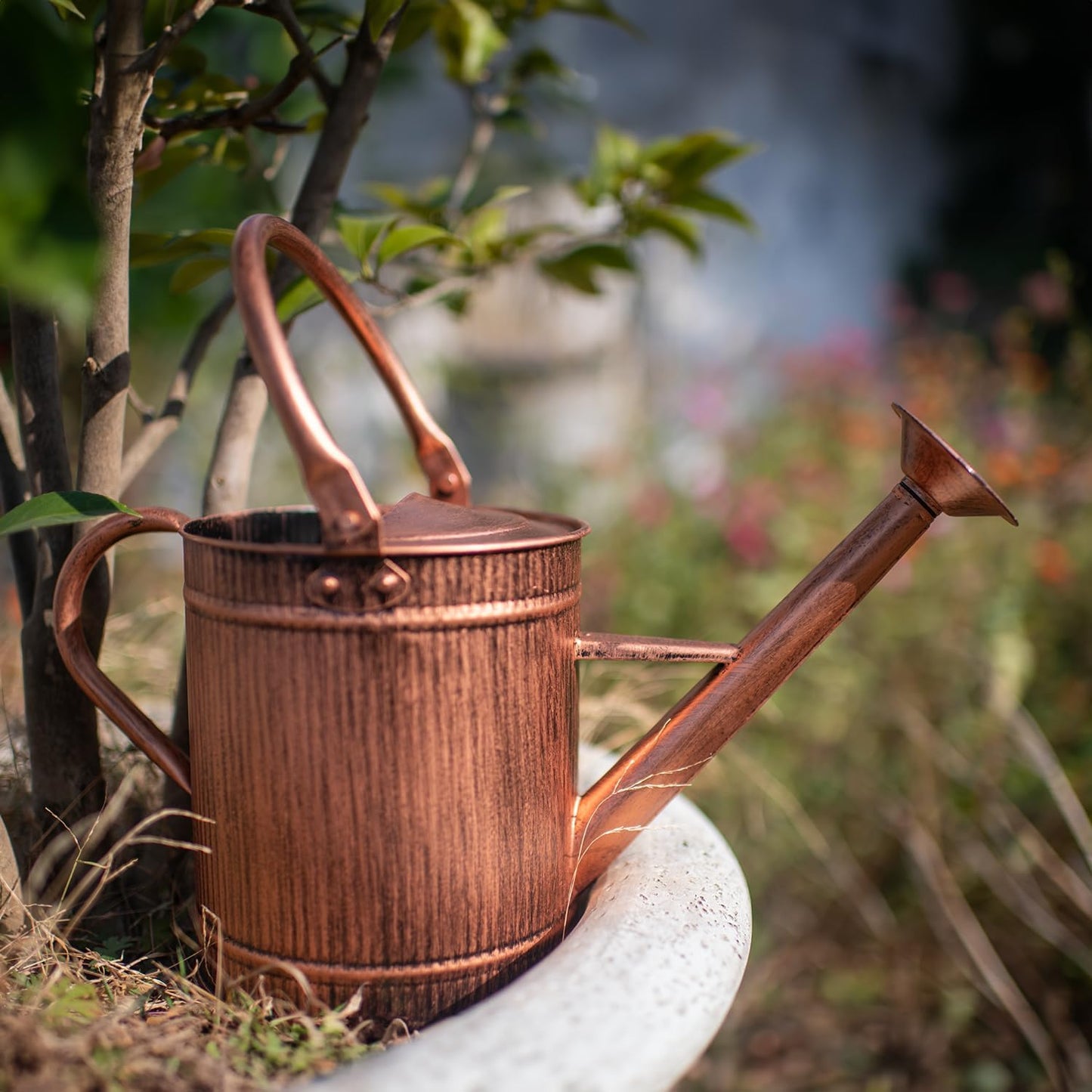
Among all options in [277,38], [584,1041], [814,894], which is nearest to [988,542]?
[814,894]

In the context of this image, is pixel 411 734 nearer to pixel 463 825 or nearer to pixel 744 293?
pixel 463 825

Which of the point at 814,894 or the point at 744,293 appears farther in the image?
the point at 744,293

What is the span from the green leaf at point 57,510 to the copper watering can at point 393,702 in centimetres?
5

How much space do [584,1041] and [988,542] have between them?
6.07 ft

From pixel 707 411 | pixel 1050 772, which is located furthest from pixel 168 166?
pixel 707 411

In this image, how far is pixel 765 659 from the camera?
807 mm

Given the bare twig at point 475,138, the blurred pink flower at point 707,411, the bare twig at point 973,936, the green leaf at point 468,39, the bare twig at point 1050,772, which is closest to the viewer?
the green leaf at point 468,39

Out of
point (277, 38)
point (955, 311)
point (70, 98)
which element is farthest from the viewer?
point (955, 311)

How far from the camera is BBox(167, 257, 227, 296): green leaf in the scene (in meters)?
0.86

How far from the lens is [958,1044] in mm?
1861

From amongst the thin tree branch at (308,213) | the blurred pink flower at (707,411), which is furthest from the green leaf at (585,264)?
the blurred pink flower at (707,411)

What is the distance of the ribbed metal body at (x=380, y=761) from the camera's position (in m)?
0.68

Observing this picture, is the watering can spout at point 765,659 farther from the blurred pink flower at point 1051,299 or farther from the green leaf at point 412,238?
the blurred pink flower at point 1051,299

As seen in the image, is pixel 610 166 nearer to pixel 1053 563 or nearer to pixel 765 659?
pixel 765 659
